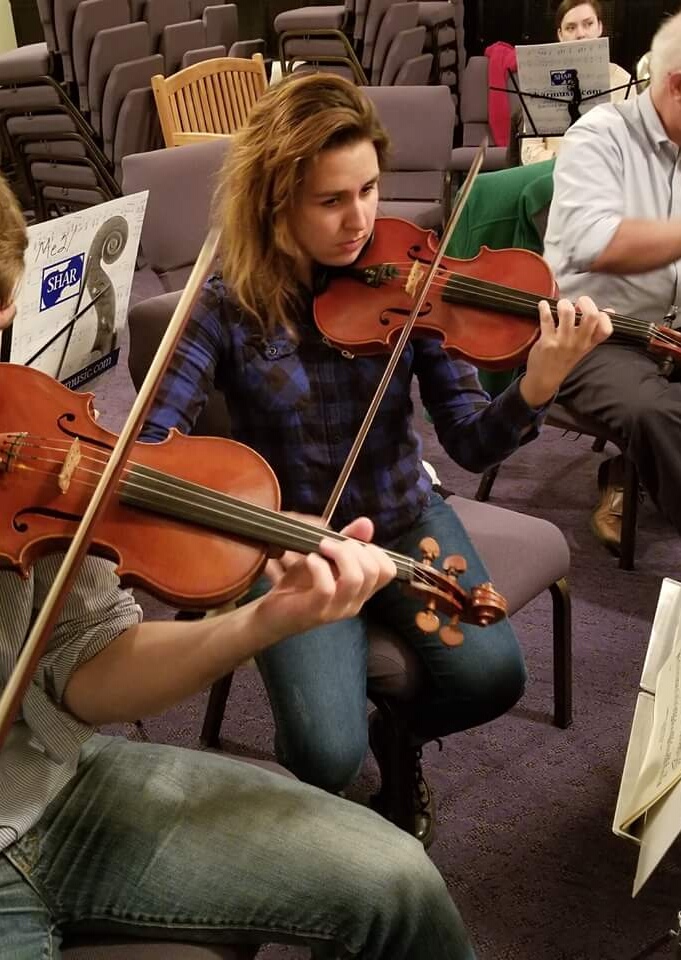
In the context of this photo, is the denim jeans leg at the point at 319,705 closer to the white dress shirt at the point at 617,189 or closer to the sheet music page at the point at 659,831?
the sheet music page at the point at 659,831

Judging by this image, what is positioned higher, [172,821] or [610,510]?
[172,821]

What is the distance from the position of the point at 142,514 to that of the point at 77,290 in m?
0.53

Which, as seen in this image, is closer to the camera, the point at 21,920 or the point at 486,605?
the point at 21,920

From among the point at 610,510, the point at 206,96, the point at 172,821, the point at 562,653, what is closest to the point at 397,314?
the point at 562,653

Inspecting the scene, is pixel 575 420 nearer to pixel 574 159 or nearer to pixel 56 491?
pixel 574 159

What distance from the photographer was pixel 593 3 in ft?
12.1

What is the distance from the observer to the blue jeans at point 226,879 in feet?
2.70

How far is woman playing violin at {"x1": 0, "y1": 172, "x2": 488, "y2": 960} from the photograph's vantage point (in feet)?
2.69

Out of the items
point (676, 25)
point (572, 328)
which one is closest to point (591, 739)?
point (572, 328)

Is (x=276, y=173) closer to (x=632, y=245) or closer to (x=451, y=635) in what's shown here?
(x=451, y=635)

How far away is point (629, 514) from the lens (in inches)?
79.7

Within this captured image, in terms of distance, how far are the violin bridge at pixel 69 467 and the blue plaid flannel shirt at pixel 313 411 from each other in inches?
14.3

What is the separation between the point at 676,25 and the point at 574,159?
0.30 meters

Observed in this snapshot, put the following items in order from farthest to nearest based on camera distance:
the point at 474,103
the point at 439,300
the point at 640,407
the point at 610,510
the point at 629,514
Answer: the point at 474,103 < the point at 610,510 < the point at 629,514 < the point at 640,407 < the point at 439,300
